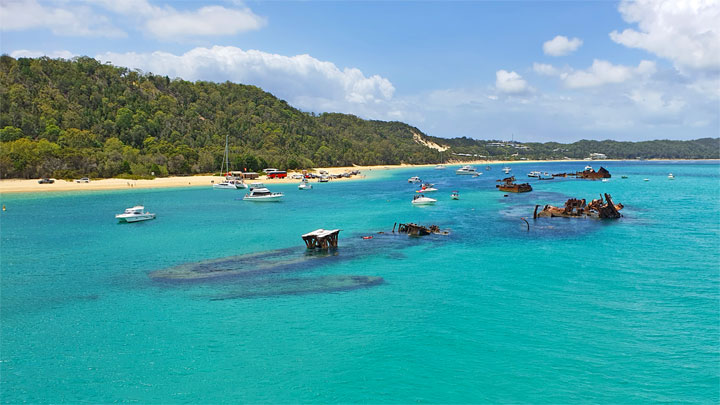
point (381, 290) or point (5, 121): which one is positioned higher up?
point (5, 121)

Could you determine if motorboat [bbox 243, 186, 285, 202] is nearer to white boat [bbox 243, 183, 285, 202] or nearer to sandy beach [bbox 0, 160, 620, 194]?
white boat [bbox 243, 183, 285, 202]

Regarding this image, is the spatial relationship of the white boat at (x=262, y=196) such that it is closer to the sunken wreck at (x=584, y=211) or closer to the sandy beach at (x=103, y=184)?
the sandy beach at (x=103, y=184)

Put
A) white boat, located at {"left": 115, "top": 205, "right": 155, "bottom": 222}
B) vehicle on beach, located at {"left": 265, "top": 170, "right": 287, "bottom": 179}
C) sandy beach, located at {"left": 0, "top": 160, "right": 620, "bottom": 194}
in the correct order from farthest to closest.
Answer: vehicle on beach, located at {"left": 265, "top": 170, "right": 287, "bottom": 179}, sandy beach, located at {"left": 0, "top": 160, "right": 620, "bottom": 194}, white boat, located at {"left": 115, "top": 205, "right": 155, "bottom": 222}

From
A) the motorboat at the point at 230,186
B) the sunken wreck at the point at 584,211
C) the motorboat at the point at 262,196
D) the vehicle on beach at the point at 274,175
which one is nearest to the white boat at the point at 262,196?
the motorboat at the point at 262,196

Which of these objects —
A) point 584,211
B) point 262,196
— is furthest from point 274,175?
point 584,211

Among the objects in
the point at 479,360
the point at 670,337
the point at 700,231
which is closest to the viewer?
the point at 479,360

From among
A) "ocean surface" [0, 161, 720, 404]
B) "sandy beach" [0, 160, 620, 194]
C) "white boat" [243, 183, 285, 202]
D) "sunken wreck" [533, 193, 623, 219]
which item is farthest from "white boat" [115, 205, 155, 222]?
"sunken wreck" [533, 193, 623, 219]

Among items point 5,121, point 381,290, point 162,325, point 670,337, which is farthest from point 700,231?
point 5,121

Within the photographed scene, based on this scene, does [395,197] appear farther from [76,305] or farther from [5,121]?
[5,121]
